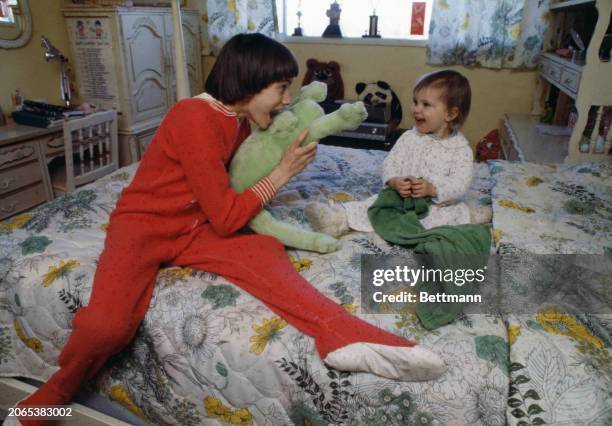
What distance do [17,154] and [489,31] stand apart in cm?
264

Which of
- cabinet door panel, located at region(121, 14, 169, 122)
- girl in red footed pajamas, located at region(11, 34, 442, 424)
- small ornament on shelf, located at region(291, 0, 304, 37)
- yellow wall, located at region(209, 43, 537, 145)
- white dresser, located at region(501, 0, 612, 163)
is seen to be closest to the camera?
girl in red footed pajamas, located at region(11, 34, 442, 424)

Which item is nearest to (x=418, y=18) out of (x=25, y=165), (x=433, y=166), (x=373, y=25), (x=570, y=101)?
(x=373, y=25)

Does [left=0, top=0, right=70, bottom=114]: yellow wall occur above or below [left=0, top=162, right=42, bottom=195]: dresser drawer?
above

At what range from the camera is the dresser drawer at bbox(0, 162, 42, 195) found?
6.97ft

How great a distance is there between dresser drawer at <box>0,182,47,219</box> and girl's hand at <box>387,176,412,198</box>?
190cm

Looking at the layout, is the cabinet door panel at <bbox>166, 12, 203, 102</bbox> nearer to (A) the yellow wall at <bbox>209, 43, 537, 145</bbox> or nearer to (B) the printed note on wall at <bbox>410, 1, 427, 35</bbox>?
(A) the yellow wall at <bbox>209, 43, 537, 145</bbox>

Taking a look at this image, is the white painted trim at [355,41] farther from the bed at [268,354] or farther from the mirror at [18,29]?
the bed at [268,354]

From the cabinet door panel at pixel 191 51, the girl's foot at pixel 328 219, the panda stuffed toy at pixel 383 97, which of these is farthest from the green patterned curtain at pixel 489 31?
the girl's foot at pixel 328 219

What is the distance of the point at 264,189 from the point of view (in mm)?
1136

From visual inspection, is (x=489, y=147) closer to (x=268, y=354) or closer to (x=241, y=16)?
(x=241, y=16)

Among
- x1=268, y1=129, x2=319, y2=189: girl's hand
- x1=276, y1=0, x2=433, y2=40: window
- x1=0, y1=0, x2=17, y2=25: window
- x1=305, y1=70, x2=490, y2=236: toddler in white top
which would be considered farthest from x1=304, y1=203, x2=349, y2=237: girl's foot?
x1=0, y1=0, x2=17, y2=25: window

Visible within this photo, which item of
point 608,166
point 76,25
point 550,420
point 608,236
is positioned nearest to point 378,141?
point 608,166

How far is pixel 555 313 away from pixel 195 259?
0.80 m

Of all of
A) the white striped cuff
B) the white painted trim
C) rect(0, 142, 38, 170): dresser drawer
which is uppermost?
the white painted trim
